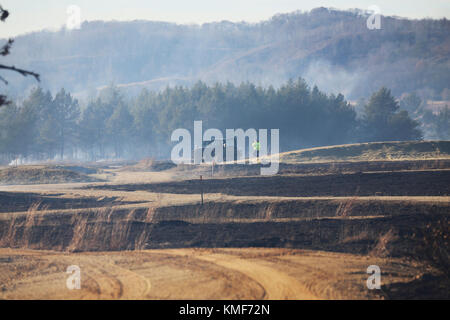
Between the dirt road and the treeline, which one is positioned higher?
the treeline

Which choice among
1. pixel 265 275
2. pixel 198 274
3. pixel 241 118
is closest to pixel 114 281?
pixel 198 274

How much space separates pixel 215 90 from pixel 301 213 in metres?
89.6

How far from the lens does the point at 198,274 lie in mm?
17703

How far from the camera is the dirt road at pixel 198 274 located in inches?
612

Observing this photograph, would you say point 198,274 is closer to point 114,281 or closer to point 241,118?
point 114,281

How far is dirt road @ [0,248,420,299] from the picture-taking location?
51.0ft

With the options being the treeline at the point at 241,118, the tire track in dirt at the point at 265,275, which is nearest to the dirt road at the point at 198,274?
the tire track in dirt at the point at 265,275

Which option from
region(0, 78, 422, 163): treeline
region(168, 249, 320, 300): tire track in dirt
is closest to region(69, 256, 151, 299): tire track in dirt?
region(168, 249, 320, 300): tire track in dirt

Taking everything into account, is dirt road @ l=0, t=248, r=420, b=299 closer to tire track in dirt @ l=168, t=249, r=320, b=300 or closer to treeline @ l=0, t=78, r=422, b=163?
tire track in dirt @ l=168, t=249, r=320, b=300

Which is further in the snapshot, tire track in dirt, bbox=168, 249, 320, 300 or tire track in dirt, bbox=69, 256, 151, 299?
tire track in dirt, bbox=69, 256, 151, 299

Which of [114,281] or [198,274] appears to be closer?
[114,281]

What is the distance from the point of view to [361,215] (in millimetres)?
27703
